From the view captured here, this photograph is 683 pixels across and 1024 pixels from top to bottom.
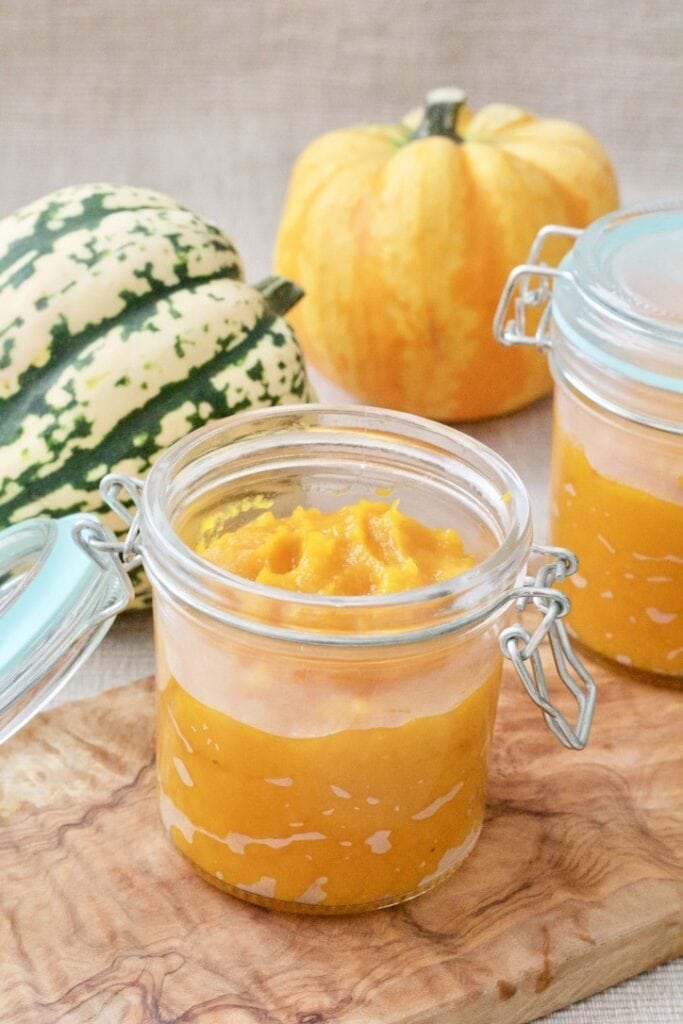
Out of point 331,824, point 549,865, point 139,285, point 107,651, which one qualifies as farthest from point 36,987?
point 139,285

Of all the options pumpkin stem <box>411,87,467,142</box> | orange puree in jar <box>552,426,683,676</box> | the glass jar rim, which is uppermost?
pumpkin stem <box>411,87,467,142</box>

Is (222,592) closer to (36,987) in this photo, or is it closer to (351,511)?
(351,511)

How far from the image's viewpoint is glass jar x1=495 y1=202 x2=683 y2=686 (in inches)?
67.1

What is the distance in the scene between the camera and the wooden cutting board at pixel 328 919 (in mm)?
1416

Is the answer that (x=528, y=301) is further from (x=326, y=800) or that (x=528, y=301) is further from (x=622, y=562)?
(x=326, y=800)

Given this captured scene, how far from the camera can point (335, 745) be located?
137cm

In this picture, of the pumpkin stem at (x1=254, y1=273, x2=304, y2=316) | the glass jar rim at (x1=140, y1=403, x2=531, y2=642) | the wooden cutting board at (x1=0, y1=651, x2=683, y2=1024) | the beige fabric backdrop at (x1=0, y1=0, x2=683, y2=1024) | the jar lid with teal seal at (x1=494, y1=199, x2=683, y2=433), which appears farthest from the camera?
the beige fabric backdrop at (x1=0, y1=0, x2=683, y2=1024)

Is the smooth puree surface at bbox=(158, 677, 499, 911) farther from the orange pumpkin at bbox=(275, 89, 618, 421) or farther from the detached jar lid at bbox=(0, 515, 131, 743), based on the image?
the orange pumpkin at bbox=(275, 89, 618, 421)

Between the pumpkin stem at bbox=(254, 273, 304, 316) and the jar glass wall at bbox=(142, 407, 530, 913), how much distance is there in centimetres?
64

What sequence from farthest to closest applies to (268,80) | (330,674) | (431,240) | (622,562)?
(268,80), (431,240), (622,562), (330,674)

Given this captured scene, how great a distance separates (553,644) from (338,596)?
0.28 metres

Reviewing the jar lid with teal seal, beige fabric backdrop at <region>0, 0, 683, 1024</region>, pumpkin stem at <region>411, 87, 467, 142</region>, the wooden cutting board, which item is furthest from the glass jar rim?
beige fabric backdrop at <region>0, 0, 683, 1024</region>

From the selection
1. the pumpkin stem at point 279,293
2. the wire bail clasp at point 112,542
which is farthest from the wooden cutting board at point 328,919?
the pumpkin stem at point 279,293

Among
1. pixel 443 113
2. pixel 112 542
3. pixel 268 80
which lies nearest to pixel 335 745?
pixel 112 542
